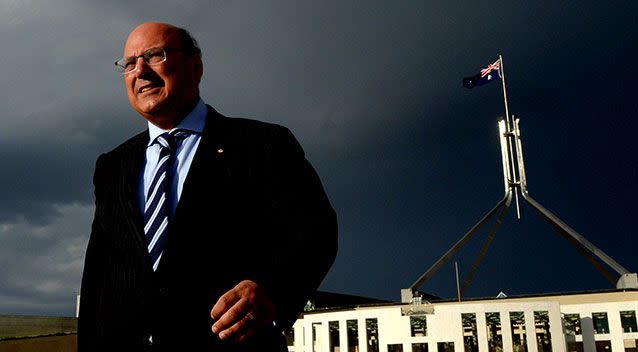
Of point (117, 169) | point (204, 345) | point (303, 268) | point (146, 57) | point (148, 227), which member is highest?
point (146, 57)

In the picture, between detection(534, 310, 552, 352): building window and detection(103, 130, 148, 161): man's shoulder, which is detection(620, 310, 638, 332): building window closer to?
detection(534, 310, 552, 352): building window

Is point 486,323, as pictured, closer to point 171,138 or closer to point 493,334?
point 493,334

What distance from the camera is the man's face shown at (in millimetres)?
2229

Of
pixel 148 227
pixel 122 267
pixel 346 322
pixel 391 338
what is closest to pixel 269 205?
pixel 148 227

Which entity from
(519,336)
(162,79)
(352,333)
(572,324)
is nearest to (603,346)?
(519,336)

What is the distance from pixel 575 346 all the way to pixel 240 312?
2294 centimetres

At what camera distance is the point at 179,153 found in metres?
2.26

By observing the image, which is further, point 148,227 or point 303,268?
point 148,227

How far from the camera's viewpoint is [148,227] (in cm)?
213

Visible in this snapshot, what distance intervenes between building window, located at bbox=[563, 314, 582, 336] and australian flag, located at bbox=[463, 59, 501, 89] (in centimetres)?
1248

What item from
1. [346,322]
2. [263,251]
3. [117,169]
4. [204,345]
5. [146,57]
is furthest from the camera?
[346,322]

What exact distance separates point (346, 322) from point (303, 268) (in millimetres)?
20856

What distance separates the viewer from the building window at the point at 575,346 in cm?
2166

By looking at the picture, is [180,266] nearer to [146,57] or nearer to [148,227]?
[148,227]
